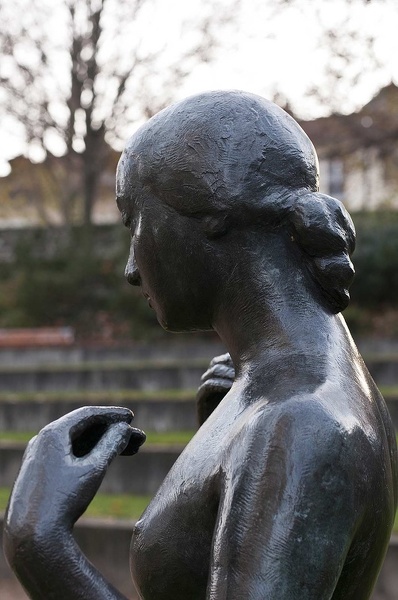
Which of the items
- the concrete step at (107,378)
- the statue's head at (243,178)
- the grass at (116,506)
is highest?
the statue's head at (243,178)

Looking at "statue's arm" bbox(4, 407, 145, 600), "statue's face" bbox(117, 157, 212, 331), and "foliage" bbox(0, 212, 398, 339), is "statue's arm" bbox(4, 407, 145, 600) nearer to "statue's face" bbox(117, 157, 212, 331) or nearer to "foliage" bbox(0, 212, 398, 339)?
"statue's face" bbox(117, 157, 212, 331)

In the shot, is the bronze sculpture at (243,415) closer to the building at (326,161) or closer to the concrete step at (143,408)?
the concrete step at (143,408)

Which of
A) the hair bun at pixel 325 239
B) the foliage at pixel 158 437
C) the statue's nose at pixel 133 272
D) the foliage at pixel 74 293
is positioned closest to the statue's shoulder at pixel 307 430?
the hair bun at pixel 325 239

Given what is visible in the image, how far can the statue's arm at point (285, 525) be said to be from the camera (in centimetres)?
141

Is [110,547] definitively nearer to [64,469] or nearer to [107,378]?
[64,469]

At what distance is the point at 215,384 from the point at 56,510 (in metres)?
0.68

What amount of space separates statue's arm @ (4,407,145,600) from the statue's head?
1.48ft

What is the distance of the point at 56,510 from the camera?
5.10ft

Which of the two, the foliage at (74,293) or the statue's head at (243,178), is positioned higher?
the statue's head at (243,178)

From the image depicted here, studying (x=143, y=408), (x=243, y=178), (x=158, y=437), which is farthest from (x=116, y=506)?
(x=243, y=178)

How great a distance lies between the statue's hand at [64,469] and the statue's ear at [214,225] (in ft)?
1.31

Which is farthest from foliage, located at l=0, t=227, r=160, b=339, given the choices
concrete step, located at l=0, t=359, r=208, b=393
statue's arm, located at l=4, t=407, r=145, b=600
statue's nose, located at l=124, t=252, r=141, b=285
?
statue's arm, located at l=4, t=407, r=145, b=600

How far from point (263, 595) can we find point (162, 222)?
75 centimetres

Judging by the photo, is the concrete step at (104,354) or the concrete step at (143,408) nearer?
the concrete step at (143,408)
